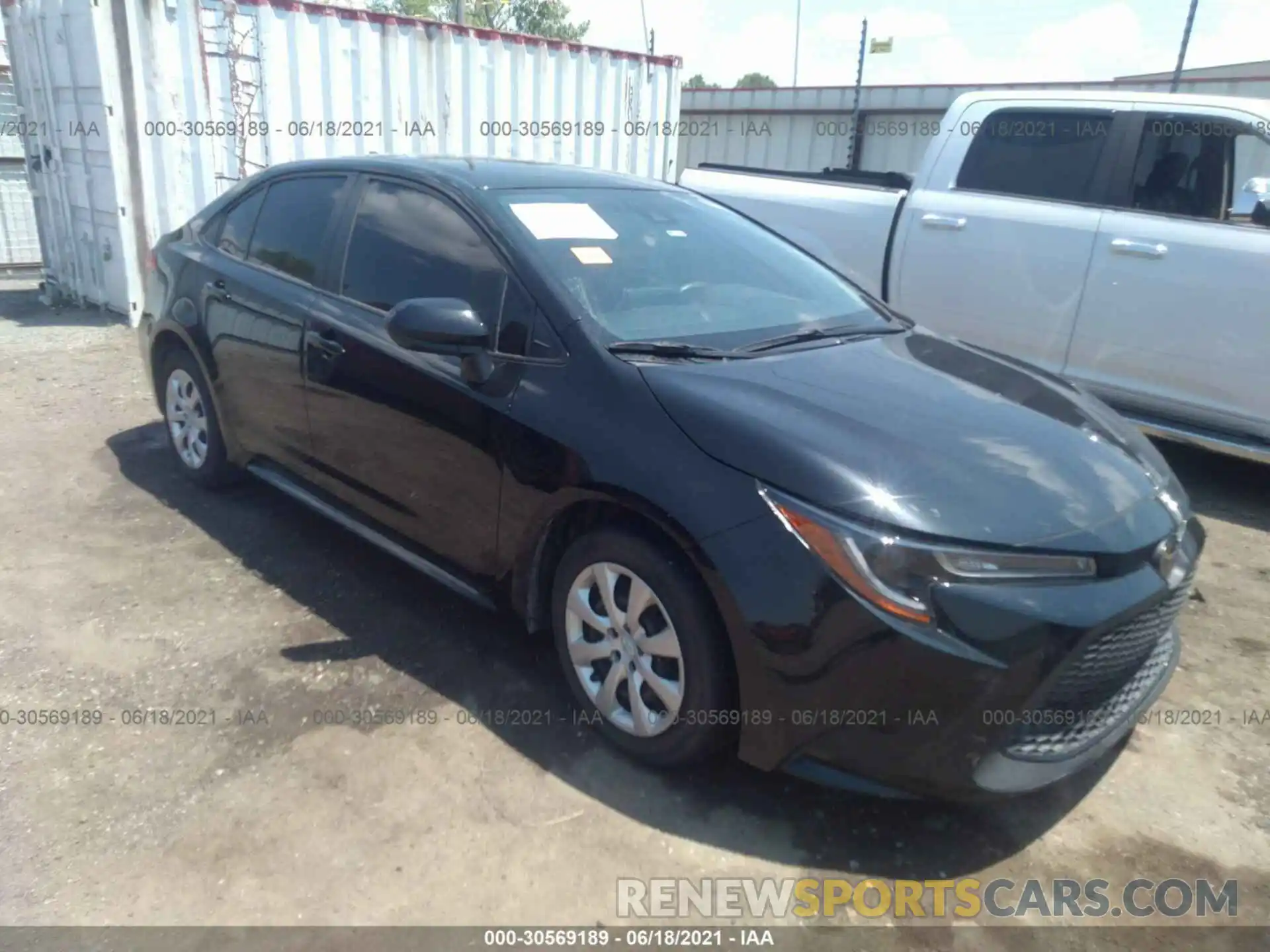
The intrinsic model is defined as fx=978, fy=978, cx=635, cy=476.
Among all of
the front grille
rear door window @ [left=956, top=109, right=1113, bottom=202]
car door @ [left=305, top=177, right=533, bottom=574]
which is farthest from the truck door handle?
car door @ [left=305, top=177, right=533, bottom=574]

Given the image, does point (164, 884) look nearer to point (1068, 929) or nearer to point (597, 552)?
point (597, 552)

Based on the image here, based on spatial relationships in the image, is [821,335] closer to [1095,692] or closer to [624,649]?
[624,649]

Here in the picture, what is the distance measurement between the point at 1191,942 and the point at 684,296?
2.28 meters

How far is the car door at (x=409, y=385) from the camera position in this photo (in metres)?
Result: 3.10

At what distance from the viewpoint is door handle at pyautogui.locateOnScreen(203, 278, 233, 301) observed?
14.0 feet

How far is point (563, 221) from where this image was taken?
331cm

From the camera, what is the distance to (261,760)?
2852 mm

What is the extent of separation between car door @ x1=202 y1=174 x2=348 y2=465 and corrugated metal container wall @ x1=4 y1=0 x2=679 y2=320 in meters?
3.11

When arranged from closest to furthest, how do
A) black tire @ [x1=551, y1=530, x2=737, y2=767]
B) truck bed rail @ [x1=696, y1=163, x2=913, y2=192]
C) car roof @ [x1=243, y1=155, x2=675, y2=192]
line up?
black tire @ [x1=551, y1=530, x2=737, y2=767] → car roof @ [x1=243, y1=155, x2=675, y2=192] → truck bed rail @ [x1=696, y1=163, x2=913, y2=192]

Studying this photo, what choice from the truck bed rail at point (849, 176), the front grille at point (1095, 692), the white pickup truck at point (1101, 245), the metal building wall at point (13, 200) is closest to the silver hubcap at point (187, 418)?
the white pickup truck at point (1101, 245)

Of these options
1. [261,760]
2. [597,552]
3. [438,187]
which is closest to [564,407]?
[597,552]

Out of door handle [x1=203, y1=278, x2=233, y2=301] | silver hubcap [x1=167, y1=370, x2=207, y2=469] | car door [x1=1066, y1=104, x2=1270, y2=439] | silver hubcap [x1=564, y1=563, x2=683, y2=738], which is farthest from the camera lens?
car door [x1=1066, y1=104, x2=1270, y2=439]

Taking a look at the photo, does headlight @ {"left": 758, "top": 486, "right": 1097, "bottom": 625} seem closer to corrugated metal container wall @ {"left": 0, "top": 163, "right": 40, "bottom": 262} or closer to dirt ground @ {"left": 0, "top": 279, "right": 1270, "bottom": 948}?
dirt ground @ {"left": 0, "top": 279, "right": 1270, "bottom": 948}

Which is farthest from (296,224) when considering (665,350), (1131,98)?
(1131,98)
